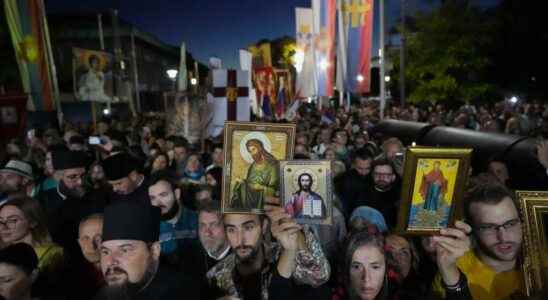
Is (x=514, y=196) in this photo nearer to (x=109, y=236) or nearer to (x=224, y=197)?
(x=224, y=197)

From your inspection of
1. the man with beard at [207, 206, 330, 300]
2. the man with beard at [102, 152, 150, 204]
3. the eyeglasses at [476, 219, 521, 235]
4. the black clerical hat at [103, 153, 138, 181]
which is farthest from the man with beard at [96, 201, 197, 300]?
the black clerical hat at [103, 153, 138, 181]

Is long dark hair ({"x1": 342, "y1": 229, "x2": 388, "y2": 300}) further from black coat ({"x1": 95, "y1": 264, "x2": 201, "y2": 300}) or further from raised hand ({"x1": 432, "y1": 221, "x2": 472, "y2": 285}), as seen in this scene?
black coat ({"x1": 95, "y1": 264, "x2": 201, "y2": 300})

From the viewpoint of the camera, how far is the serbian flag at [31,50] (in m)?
15.1

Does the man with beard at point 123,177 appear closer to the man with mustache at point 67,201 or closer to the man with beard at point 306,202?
the man with mustache at point 67,201

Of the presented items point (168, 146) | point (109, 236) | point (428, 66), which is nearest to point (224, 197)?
point (109, 236)

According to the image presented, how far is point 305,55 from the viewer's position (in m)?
20.2

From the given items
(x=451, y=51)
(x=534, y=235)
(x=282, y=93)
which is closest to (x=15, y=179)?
(x=534, y=235)

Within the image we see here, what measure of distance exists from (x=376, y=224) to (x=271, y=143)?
69.5 inches

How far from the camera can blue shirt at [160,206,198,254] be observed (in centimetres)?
505

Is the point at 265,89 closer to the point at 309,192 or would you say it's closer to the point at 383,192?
the point at 383,192

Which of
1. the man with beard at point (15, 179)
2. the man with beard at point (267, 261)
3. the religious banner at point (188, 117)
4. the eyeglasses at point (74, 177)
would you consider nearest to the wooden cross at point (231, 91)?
the religious banner at point (188, 117)

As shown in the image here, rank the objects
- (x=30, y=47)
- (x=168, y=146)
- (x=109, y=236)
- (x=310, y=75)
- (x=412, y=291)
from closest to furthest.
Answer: (x=109, y=236) < (x=412, y=291) < (x=168, y=146) < (x=30, y=47) < (x=310, y=75)

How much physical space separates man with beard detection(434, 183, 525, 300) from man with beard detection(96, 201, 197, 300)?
5.42 ft

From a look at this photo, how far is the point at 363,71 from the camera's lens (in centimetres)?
1636
